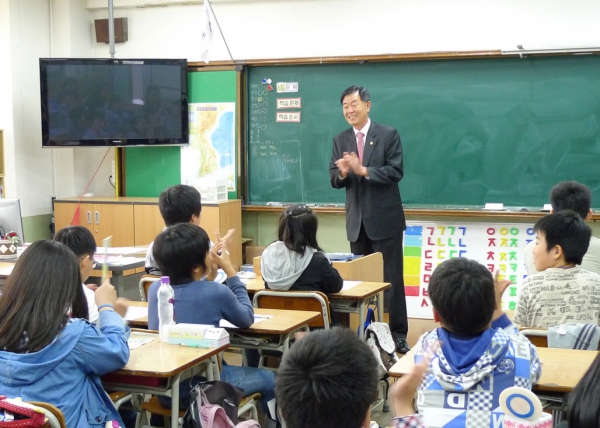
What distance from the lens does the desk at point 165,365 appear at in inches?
91.1

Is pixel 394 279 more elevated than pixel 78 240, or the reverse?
pixel 78 240

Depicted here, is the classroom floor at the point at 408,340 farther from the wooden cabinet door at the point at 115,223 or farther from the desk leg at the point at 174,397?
the wooden cabinet door at the point at 115,223

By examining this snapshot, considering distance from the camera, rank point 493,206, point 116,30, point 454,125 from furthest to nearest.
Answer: point 116,30 → point 454,125 → point 493,206

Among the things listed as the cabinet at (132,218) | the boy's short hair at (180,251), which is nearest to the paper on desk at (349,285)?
the boy's short hair at (180,251)

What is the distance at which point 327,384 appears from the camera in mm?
1253

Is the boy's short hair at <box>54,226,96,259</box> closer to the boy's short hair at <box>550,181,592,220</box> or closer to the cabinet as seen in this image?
the boy's short hair at <box>550,181,592,220</box>

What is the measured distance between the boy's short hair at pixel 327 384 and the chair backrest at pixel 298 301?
6.80 feet

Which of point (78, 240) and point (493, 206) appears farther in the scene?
point (493, 206)

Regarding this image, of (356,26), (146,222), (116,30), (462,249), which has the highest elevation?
(116,30)

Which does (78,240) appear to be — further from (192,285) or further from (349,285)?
(349,285)

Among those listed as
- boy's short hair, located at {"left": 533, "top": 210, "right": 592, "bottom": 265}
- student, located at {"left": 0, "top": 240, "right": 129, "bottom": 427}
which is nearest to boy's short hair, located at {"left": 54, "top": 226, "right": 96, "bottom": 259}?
student, located at {"left": 0, "top": 240, "right": 129, "bottom": 427}

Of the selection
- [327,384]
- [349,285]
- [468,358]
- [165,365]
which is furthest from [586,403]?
[349,285]

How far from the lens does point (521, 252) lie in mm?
5738

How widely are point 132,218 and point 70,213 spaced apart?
64cm
